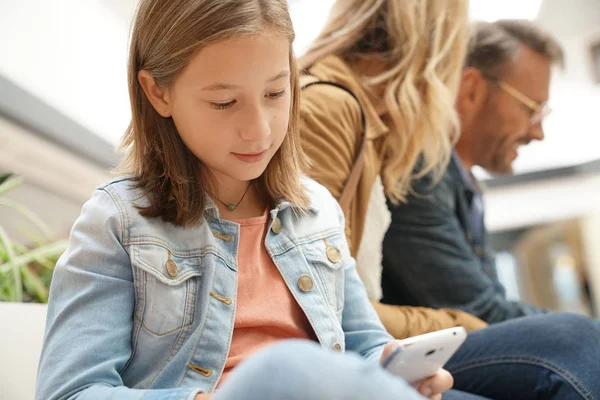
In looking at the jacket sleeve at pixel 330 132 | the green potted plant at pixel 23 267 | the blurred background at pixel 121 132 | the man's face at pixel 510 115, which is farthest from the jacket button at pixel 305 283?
the man's face at pixel 510 115

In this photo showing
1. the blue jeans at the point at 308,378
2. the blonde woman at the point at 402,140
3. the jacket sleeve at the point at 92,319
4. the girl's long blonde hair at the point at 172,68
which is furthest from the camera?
the blonde woman at the point at 402,140

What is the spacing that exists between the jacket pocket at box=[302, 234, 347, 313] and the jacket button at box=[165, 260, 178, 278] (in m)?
0.20

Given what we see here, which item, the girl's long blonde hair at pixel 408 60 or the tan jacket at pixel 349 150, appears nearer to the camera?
the tan jacket at pixel 349 150

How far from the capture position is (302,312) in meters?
0.86

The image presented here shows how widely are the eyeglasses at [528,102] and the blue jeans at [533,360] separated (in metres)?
0.88

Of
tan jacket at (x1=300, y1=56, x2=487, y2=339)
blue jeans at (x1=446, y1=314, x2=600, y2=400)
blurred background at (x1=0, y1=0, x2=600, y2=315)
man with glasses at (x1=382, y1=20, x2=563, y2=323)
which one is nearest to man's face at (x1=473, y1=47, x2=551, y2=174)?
man with glasses at (x1=382, y1=20, x2=563, y2=323)

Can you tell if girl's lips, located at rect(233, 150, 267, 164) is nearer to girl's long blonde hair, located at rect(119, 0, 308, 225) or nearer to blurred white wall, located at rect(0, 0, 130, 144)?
girl's long blonde hair, located at rect(119, 0, 308, 225)

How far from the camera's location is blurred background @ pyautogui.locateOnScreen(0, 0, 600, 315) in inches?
98.9

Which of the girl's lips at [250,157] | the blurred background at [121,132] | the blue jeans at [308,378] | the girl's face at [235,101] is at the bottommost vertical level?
the blurred background at [121,132]

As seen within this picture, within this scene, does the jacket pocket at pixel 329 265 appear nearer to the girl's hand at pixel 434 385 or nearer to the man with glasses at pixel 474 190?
the girl's hand at pixel 434 385

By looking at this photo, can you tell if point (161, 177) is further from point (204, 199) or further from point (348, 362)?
point (348, 362)

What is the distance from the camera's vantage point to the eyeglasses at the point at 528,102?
1.81 metres

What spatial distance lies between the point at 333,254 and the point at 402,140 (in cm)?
49

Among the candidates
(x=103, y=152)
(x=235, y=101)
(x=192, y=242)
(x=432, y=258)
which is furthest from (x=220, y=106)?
(x=103, y=152)
